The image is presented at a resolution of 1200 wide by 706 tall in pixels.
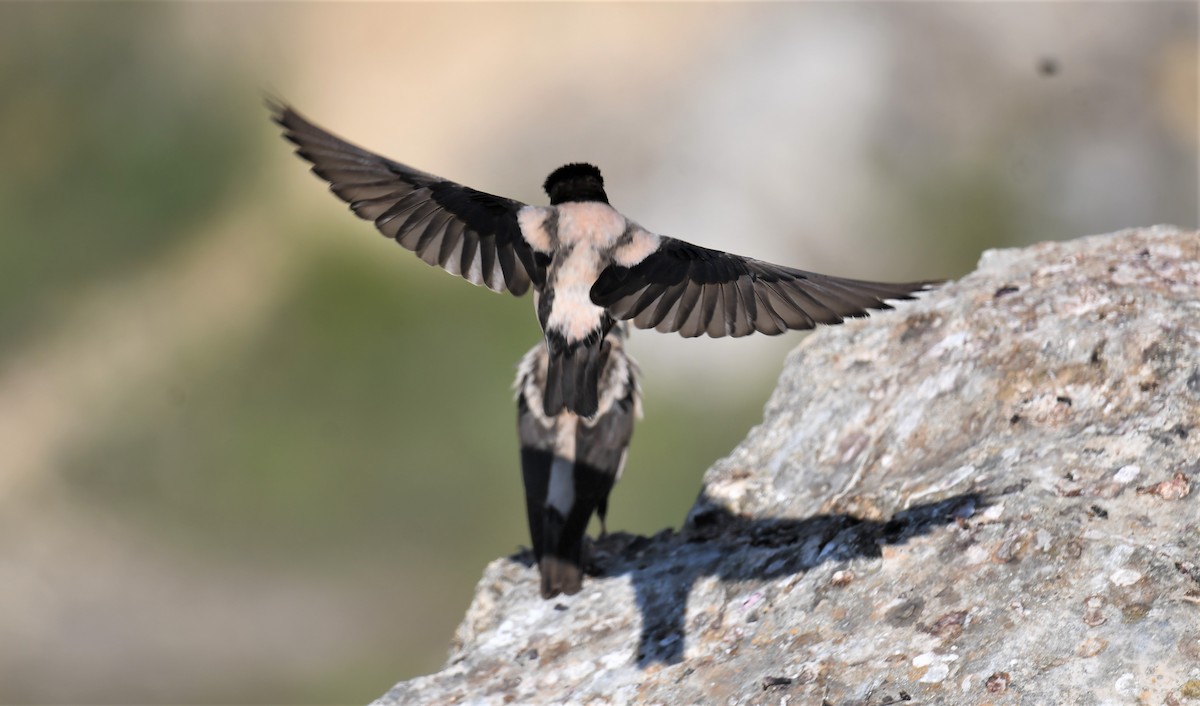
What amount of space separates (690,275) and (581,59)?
2430 cm

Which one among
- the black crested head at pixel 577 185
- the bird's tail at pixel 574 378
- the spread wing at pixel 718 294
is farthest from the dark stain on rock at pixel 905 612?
the black crested head at pixel 577 185

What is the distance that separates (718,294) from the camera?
23.2 ft

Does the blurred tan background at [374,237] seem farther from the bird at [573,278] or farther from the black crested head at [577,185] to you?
the black crested head at [577,185]

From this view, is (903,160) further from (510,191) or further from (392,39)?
(392,39)

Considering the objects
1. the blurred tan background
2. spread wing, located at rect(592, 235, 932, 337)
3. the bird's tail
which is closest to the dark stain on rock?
spread wing, located at rect(592, 235, 932, 337)

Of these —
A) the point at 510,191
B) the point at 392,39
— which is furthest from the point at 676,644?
the point at 392,39

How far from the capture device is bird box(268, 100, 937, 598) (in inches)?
270

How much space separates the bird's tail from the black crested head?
1.16 meters

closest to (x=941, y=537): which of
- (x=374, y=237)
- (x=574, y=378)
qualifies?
(x=574, y=378)

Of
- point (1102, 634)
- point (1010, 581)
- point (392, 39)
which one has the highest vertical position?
point (392, 39)

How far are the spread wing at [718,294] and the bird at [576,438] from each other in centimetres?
191

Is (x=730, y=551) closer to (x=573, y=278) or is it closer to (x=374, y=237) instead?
(x=573, y=278)

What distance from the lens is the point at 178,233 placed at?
28.3 m

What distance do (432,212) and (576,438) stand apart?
2.29m
